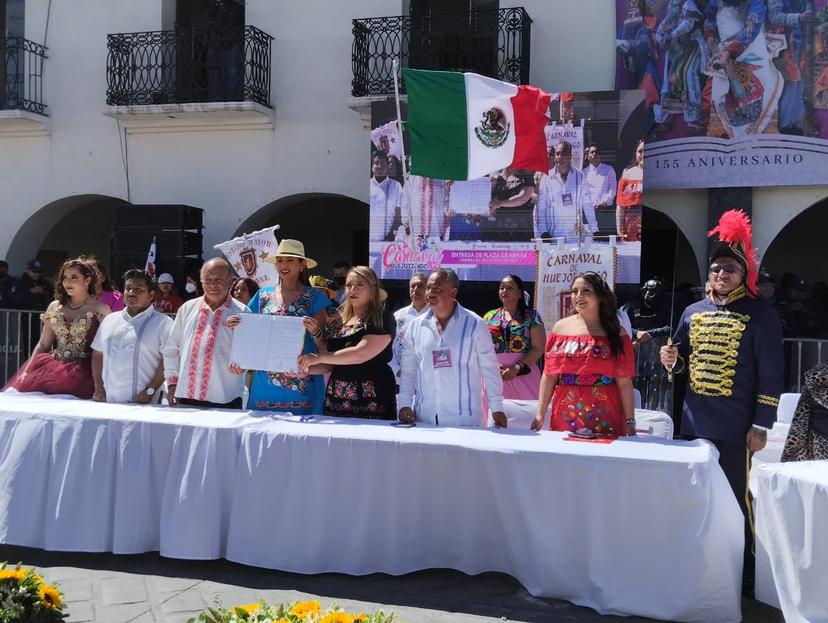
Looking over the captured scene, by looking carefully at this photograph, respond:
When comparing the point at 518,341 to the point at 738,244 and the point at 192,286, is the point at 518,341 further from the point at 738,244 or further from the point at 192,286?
the point at 192,286

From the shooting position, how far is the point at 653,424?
222 inches

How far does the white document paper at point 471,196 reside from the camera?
11102 mm

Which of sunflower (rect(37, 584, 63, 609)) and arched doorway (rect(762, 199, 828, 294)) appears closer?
sunflower (rect(37, 584, 63, 609))

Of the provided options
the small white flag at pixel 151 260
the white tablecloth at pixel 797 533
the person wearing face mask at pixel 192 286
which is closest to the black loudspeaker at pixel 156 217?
the small white flag at pixel 151 260

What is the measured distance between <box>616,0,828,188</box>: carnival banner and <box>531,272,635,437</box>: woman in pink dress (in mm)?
6728

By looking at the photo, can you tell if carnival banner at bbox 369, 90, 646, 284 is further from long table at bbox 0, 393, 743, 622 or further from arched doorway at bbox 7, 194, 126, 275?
arched doorway at bbox 7, 194, 126, 275

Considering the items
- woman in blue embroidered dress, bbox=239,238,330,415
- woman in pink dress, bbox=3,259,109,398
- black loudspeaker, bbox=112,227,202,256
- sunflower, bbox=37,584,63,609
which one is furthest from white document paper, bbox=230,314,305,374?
black loudspeaker, bbox=112,227,202,256

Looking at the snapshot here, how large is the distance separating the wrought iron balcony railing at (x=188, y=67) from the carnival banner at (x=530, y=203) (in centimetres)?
227

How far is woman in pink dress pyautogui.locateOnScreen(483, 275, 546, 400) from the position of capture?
21.4 ft

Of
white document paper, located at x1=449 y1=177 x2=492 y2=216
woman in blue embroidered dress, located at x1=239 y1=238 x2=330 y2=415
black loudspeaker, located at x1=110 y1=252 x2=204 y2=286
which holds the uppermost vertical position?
white document paper, located at x1=449 y1=177 x2=492 y2=216

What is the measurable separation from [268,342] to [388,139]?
7.10m

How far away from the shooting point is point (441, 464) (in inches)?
166

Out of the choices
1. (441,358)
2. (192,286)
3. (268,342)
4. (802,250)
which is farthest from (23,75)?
(802,250)

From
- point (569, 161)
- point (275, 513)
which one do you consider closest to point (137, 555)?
point (275, 513)
